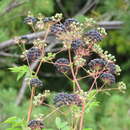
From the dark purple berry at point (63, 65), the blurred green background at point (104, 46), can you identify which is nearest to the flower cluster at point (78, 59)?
the dark purple berry at point (63, 65)

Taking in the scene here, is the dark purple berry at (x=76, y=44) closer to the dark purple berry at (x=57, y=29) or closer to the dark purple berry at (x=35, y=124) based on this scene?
the dark purple berry at (x=57, y=29)

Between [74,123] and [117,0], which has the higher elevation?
[117,0]

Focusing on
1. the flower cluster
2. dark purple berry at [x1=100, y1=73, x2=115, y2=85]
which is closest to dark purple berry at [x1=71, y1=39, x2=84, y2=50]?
the flower cluster

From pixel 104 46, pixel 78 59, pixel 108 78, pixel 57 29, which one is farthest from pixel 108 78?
pixel 104 46

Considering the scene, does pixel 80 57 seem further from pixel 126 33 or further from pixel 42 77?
pixel 42 77

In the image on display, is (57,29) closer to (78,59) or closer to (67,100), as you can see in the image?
(78,59)

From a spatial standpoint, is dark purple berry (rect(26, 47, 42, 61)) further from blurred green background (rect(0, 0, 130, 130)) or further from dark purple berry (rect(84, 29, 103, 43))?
blurred green background (rect(0, 0, 130, 130))

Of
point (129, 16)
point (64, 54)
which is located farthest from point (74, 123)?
point (64, 54)
